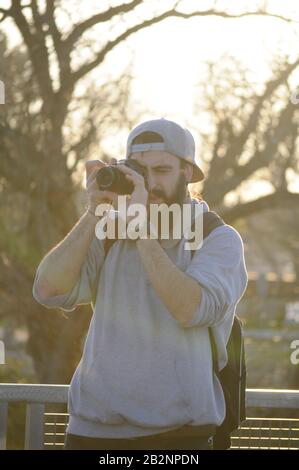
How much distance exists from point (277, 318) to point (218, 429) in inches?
979

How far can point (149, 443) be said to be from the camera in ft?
9.56

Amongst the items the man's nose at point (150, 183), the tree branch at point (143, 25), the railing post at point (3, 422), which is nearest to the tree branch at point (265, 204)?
the tree branch at point (143, 25)

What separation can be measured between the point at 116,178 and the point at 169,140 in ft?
0.73

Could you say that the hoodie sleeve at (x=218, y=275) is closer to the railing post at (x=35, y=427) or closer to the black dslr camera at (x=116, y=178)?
the black dslr camera at (x=116, y=178)

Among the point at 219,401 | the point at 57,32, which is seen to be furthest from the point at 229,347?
the point at 57,32

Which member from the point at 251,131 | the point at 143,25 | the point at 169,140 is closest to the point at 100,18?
the point at 143,25

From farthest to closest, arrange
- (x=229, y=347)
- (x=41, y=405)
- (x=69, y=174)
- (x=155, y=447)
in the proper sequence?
(x=69, y=174)
(x=41, y=405)
(x=229, y=347)
(x=155, y=447)

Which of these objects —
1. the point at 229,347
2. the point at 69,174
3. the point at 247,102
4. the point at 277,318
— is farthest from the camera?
the point at 277,318

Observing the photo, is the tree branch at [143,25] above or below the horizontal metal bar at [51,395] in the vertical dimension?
above

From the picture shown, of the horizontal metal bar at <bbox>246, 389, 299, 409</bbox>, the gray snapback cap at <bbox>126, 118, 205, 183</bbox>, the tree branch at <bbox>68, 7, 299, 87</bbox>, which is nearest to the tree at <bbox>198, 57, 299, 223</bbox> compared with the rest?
the tree branch at <bbox>68, 7, 299, 87</bbox>

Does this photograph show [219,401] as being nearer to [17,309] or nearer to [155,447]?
[155,447]

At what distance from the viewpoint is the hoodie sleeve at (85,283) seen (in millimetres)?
3098

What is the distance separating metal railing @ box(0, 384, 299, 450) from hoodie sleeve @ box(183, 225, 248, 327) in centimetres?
75

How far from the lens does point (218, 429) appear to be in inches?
121
